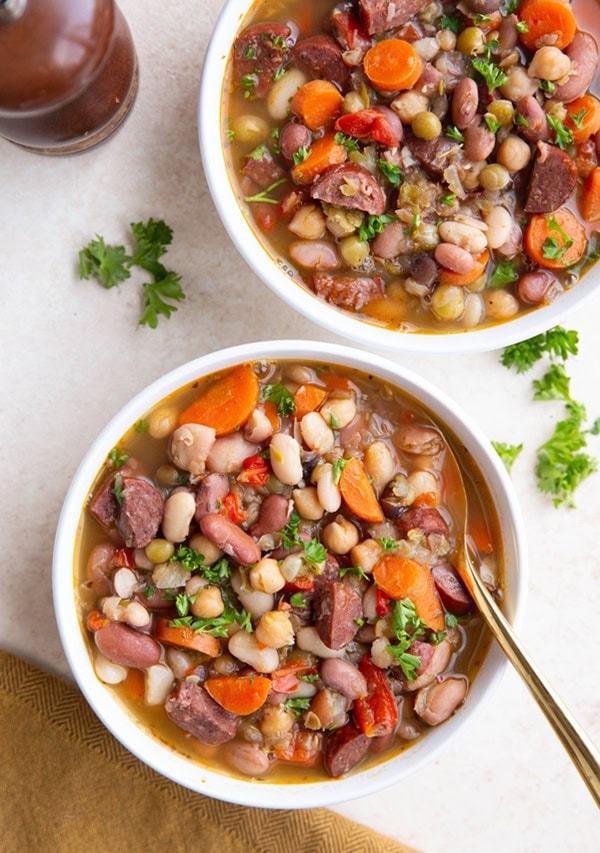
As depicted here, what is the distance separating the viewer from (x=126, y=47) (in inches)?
113

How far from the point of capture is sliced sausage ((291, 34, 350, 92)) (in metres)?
2.80

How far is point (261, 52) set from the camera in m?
2.82

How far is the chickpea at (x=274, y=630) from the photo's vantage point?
106 inches

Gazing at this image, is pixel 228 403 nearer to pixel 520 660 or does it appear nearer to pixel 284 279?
pixel 284 279

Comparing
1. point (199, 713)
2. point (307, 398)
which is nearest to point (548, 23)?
point (307, 398)

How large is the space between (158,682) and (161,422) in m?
0.78

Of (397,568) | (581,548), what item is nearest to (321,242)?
(397,568)

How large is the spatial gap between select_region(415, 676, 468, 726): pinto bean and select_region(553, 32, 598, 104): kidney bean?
1822mm

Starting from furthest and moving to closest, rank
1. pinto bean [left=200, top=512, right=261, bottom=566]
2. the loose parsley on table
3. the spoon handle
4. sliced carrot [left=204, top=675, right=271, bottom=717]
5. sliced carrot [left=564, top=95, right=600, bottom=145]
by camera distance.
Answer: the loose parsley on table < sliced carrot [left=564, top=95, right=600, bottom=145] < sliced carrot [left=204, top=675, right=271, bottom=717] < pinto bean [left=200, top=512, right=261, bottom=566] < the spoon handle

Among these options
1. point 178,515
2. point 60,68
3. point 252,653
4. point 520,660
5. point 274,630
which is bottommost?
point 252,653

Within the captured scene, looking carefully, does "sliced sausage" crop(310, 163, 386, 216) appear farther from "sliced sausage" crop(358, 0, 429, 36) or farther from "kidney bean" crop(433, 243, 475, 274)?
"sliced sausage" crop(358, 0, 429, 36)

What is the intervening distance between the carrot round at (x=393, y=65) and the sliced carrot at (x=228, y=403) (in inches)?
37.0

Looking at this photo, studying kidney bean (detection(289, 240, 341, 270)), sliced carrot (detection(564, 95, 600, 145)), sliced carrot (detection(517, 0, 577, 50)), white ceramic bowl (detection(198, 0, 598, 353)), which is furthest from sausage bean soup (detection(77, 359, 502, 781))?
sliced carrot (detection(517, 0, 577, 50))

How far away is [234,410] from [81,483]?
0.49m
